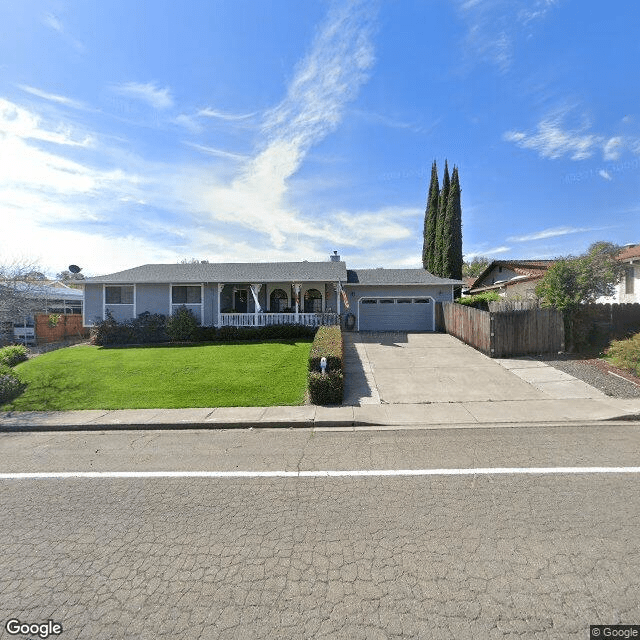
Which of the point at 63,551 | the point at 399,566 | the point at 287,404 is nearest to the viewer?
the point at 399,566

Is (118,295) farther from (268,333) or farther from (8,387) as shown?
(8,387)

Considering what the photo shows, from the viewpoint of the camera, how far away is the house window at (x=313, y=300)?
21.1 meters

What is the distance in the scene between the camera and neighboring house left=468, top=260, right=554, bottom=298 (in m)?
21.1

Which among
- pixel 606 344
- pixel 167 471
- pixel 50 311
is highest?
pixel 50 311

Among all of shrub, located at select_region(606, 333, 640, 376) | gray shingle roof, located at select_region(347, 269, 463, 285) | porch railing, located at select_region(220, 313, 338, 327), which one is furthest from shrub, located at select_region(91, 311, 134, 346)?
shrub, located at select_region(606, 333, 640, 376)

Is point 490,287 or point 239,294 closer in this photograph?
point 239,294

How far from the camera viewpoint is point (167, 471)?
200 inches

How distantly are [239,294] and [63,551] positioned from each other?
18220 millimetres

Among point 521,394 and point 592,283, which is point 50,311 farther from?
point 592,283

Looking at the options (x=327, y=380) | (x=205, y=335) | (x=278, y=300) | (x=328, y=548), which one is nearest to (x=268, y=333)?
(x=205, y=335)

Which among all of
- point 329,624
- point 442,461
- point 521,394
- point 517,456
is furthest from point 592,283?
point 329,624

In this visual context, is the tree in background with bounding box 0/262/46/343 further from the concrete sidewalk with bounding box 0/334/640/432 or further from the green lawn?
the concrete sidewalk with bounding box 0/334/640/432

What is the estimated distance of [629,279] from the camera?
57.5ft

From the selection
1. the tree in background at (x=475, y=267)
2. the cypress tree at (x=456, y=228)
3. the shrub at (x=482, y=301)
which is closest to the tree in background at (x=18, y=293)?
the shrub at (x=482, y=301)
